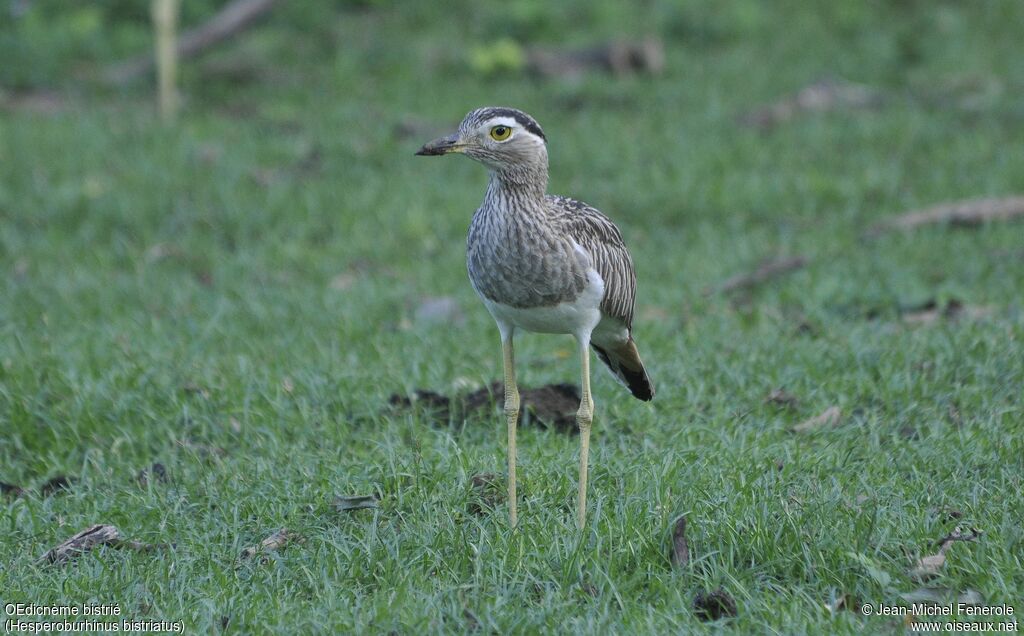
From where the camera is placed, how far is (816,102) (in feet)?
37.2

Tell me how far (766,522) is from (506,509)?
0.95m

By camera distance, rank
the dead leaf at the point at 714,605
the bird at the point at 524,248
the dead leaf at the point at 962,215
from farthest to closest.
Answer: the dead leaf at the point at 962,215, the bird at the point at 524,248, the dead leaf at the point at 714,605

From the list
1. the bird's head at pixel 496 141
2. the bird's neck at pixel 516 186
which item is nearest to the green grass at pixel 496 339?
the bird's neck at pixel 516 186

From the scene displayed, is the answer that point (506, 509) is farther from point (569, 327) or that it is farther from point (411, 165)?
point (411, 165)

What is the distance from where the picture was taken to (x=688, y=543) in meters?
4.28

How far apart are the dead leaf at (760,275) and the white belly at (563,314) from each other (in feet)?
10.3

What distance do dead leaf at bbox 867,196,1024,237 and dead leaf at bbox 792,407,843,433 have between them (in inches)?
125

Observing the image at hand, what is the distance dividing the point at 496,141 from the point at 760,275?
3.66 m

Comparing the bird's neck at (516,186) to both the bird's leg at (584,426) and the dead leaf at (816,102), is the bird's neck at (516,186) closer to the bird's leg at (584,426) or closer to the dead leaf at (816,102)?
the bird's leg at (584,426)

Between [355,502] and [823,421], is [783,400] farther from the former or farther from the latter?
[355,502]

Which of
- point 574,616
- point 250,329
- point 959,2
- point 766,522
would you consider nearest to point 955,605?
point 766,522

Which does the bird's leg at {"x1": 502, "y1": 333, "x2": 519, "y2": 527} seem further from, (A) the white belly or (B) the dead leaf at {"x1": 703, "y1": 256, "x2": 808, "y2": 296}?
(B) the dead leaf at {"x1": 703, "y1": 256, "x2": 808, "y2": 296}

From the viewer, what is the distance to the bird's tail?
513cm

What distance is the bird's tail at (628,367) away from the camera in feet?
16.8
